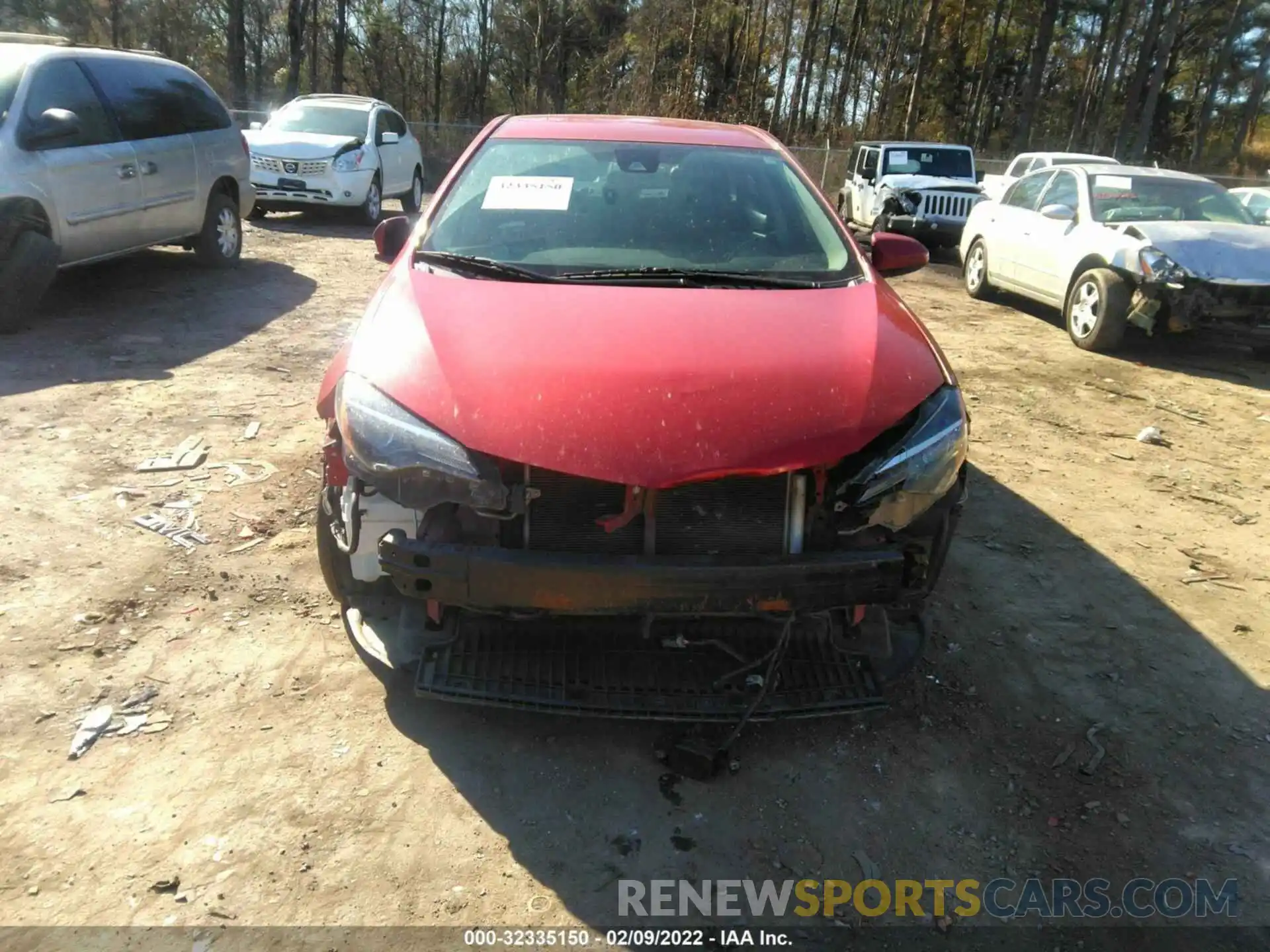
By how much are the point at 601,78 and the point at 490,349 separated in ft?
115

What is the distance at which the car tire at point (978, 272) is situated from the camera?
10875 mm

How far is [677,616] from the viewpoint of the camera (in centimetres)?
266

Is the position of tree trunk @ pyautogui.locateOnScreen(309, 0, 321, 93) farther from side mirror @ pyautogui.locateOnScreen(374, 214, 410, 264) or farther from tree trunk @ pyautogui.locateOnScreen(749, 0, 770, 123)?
side mirror @ pyautogui.locateOnScreen(374, 214, 410, 264)

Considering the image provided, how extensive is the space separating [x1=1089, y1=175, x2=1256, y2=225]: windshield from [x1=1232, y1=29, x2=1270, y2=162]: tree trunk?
117 feet

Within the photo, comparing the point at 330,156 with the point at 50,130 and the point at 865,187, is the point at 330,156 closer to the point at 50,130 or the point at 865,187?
the point at 50,130

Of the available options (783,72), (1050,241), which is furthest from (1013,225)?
(783,72)

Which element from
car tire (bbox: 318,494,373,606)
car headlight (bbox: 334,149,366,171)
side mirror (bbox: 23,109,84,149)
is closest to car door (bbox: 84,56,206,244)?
side mirror (bbox: 23,109,84,149)

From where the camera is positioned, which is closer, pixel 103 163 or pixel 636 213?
pixel 636 213

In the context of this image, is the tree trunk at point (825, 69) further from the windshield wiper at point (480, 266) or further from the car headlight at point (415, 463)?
the car headlight at point (415, 463)

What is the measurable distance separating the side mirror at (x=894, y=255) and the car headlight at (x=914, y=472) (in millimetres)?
1531

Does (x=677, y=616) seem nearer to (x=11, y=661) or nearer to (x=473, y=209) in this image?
(x=473, y=209)

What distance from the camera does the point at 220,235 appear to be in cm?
921

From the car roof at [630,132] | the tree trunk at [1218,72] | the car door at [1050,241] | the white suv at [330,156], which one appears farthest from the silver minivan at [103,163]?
the tree trunk at [1218,72]

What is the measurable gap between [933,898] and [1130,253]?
733 cm
